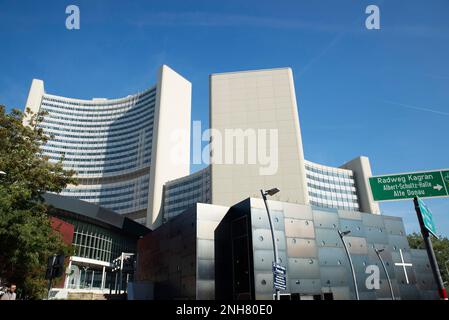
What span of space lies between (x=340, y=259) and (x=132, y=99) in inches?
5969

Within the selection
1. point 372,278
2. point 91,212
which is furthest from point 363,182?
point 372,278

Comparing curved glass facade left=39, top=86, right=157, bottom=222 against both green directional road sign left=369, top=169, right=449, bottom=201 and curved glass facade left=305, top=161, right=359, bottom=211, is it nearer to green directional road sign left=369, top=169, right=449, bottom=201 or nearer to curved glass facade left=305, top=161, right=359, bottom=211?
curved glass facade left=305, top=161, right=359, bottom=211

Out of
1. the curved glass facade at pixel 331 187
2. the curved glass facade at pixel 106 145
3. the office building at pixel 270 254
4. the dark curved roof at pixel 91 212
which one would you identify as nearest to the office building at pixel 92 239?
the dark curved roof at pixel 91 212

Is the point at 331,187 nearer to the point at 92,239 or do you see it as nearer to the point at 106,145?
the point at 92,239

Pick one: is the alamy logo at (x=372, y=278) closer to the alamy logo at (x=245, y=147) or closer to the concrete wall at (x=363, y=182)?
the alamy logo at (x=245, y=147)

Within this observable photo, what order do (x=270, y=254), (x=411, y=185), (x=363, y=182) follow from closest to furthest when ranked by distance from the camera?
1. (x=411, y=185)
2. (x=270, y=254)
3. (x=363, y=182)

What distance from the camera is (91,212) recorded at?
5991cm

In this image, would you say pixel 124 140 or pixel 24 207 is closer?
pixel 24 207

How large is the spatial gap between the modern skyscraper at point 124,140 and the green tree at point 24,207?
100116 millimetres

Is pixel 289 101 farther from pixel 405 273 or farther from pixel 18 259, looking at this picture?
pixel 18 259

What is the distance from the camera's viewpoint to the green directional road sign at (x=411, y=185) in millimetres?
12834

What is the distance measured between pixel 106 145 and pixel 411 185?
157542 mm

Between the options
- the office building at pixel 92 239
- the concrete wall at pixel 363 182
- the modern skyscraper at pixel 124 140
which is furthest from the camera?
the modern skyscraper at pixel 124 140

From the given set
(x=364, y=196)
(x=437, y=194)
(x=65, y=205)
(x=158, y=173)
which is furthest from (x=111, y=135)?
(x=437, y=194)
